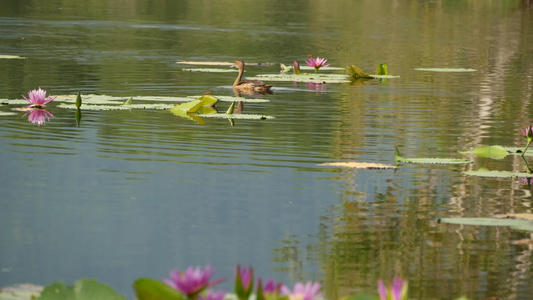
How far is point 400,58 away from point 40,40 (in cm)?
839

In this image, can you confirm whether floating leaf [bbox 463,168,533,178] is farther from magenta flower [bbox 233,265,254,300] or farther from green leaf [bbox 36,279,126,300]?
magenta flower [bbox 233,265,254,300]

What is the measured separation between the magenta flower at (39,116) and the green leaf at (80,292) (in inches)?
302

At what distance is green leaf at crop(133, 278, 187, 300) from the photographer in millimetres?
3473

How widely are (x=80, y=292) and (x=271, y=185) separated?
4.43 m

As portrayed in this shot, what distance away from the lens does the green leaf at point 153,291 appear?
11.4ft

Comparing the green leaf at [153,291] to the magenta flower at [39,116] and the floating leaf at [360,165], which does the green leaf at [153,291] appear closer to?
the floating leaf at [360,165]

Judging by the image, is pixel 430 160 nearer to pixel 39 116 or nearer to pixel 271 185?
pixel 271 185

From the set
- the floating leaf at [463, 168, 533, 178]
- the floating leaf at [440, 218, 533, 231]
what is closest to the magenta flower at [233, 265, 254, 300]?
the floating leaf at [440, 218, 533, 231]

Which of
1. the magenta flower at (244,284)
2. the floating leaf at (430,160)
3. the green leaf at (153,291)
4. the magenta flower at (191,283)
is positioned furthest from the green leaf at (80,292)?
the floating leaf at (430,160)

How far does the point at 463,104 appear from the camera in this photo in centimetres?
1434

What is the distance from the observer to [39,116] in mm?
11984

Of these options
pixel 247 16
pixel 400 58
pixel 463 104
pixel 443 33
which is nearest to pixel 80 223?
pixel 463 104

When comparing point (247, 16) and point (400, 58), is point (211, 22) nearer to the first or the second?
point (247, 16)

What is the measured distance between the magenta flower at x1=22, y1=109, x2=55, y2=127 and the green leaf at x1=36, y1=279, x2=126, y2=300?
7.67 metres
